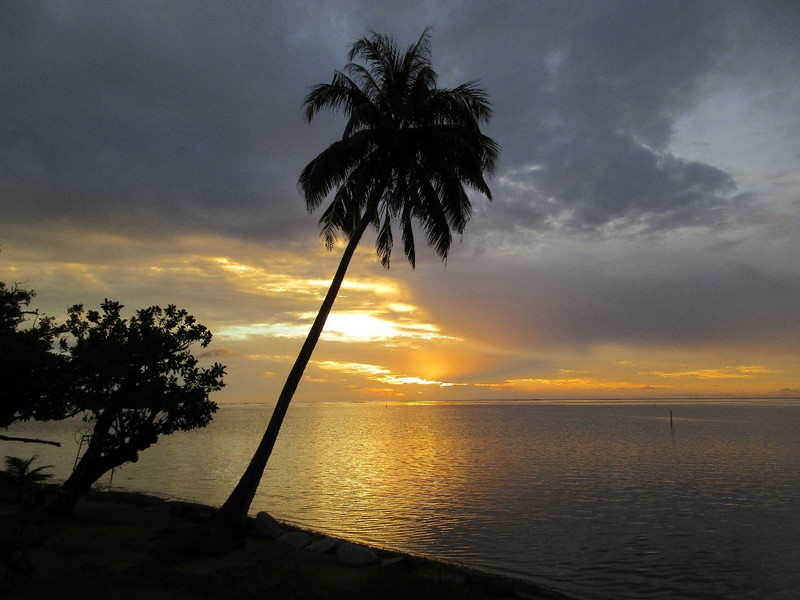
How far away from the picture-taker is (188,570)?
12453mm

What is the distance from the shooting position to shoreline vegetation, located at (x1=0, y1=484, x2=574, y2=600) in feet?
34.8

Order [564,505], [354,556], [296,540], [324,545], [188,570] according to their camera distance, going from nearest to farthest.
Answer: [188,570], [354,556], [324,545], [296,540], [564,505]

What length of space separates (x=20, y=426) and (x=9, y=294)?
100 m

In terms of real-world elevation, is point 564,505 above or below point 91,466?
below

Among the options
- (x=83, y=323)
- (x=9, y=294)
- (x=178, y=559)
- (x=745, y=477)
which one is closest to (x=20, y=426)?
(x=9, y=294)

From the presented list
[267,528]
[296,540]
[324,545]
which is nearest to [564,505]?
[324,545]

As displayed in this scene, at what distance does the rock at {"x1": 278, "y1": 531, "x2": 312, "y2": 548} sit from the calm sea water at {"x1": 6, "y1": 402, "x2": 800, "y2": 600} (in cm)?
560

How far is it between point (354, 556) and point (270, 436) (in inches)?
199

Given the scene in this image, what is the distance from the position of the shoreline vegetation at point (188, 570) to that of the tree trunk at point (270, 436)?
659mm

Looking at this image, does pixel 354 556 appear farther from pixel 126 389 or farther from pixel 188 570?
pixel 126 389

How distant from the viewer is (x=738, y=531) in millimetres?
21375

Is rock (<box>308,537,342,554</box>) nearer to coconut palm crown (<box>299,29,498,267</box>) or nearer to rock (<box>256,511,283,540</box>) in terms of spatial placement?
rock (<box>256,511,283,540</box>)

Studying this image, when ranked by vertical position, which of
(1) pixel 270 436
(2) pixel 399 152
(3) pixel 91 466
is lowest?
(3) pixel 91 466

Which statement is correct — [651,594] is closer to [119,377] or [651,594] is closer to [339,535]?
[339,535]
